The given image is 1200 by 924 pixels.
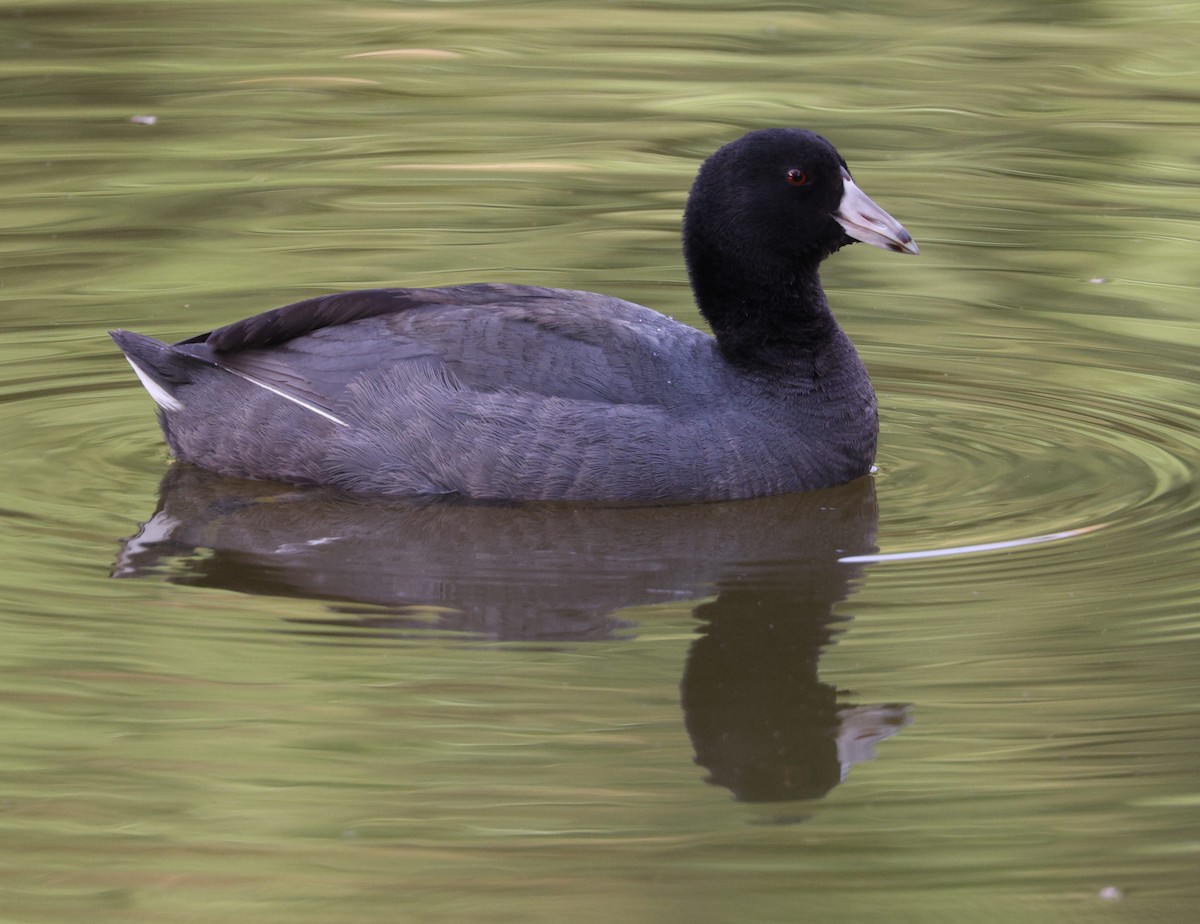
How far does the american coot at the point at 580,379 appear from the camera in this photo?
22.9 ft

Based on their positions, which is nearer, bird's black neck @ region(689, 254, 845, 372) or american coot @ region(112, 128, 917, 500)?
american coot @ region(112, 128, 917, 500)

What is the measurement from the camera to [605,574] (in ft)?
20.5

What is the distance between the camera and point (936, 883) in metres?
4.32

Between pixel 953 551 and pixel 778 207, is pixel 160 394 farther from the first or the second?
pixel 953 551

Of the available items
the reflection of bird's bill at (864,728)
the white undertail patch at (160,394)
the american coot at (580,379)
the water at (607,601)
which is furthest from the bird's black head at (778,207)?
the reflection of bird's bill at (864,728)

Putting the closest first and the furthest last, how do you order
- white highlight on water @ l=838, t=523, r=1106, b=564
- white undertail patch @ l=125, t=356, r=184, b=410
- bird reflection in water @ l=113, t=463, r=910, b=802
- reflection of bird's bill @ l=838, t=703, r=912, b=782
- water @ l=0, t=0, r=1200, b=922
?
water @ l=0, t=0, r=1200, b=922
reflection of bird's bill @ l=838, t=703, r=912, b=782
bird reflection in water @ l=113, t=463, r=910, b=802
white highlight on water @ l=838, t=523, r=1106, b=564
white undertail patch @ l=125, t=356, r=184, b=410

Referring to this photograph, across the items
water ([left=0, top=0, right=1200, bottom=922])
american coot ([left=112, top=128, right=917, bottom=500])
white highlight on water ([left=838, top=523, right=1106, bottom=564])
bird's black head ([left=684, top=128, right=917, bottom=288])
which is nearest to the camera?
water ([left=0, top=0, right=1200, bottom=922])

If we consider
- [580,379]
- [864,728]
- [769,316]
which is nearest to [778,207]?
[769,316]

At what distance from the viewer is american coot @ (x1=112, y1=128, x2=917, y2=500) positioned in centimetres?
696

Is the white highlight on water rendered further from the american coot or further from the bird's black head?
the bird's black head

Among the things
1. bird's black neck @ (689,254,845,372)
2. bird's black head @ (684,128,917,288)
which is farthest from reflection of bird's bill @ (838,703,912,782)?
bird's black head @ (684,128,917,288)

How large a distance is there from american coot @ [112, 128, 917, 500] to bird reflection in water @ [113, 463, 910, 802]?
12cm

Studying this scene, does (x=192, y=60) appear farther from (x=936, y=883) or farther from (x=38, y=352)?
(x=936, y=883)

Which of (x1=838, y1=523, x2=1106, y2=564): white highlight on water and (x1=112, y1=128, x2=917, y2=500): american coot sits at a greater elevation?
(x1=112, y1=128, x2=917, y2=500): american coot
